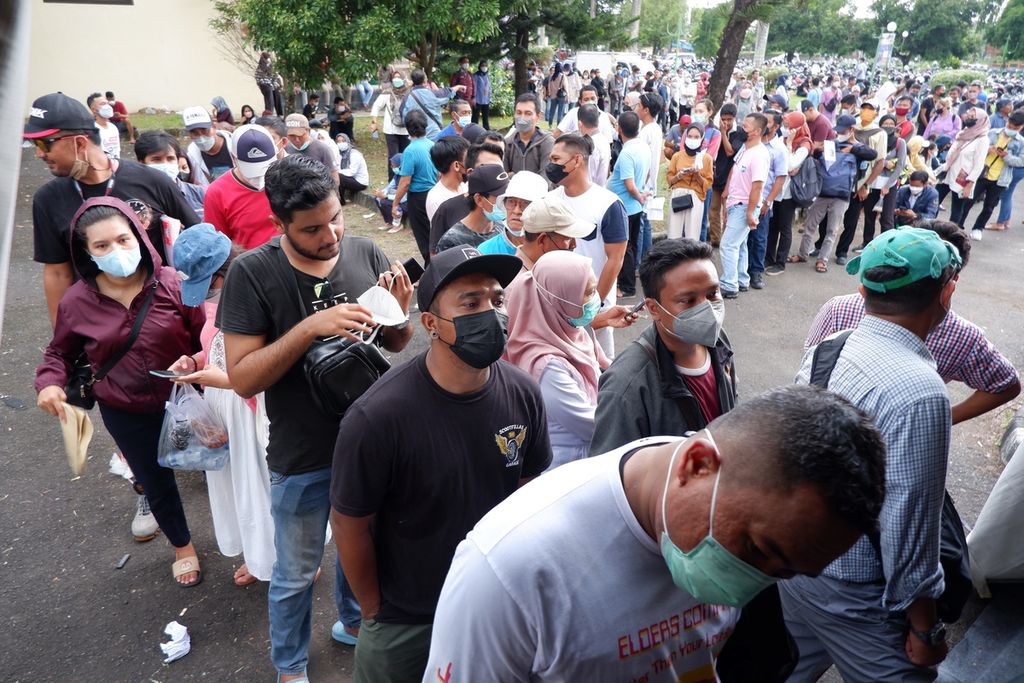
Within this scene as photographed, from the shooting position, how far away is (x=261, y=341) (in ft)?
8.14

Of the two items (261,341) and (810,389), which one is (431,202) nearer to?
(261,341)

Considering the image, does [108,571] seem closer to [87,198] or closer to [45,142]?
[87,198]

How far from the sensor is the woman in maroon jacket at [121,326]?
121 inches

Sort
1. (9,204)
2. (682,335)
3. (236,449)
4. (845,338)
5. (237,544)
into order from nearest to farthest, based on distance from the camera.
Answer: (9,204) → (845,338) → (682,335) → (236,449) → (237,544)

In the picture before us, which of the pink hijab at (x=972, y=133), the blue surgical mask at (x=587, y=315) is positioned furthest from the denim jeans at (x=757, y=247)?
the blue surgical mask at (x=587, y=315)

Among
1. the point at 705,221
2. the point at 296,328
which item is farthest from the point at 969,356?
the point at 705,221

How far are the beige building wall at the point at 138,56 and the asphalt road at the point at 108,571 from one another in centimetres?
1727

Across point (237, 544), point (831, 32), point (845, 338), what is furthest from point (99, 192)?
point (831, 32)

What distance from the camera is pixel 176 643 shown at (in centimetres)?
321

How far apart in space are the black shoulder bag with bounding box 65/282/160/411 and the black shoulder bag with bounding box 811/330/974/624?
2.90 m

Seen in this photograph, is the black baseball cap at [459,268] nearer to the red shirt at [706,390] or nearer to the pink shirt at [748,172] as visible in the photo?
the red shirt at [706,390]

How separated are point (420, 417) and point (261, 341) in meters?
0.82

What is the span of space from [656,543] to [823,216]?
9.00m

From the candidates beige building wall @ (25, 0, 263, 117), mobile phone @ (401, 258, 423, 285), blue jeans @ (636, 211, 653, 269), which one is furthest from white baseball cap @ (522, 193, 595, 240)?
beige building wall @ (25, 0, 263, 117)
